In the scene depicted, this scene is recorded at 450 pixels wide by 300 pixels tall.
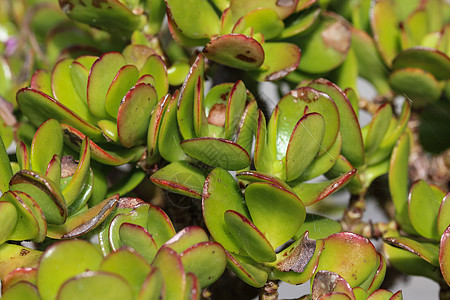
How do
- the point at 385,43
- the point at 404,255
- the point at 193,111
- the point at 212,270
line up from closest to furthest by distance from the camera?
the point at 212,270
the point at 193,111
the point at 404,255
the point at 385,43

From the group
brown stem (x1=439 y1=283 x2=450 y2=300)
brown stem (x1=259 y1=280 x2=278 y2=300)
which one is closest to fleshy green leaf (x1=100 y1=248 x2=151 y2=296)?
brown stem (x1=259 y1=280 x2=278 y2=300)

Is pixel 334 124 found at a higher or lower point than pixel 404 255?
higher

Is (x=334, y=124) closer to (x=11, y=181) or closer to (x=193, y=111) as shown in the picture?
(x=193, y=111)

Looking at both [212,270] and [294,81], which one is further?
[294,81]

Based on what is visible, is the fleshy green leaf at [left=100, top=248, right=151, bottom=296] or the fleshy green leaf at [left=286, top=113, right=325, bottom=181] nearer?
the fleshy green leaf at [left=100, top=248, right=151, bottom=296]

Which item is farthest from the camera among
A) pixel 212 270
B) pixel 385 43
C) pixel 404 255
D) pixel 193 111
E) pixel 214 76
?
pixel 385 43

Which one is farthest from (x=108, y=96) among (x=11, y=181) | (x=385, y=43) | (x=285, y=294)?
(x=385, y=43)

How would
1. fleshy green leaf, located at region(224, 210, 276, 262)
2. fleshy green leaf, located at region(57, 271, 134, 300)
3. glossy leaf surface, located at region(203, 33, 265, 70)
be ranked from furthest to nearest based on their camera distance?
glossy leaf surface, located at region(203, 33, 265, 70) < fleshy green leaf, located at region(224, 210, 276, 262) < fleshy green leaf, located at region(57, 271, 134, 300)

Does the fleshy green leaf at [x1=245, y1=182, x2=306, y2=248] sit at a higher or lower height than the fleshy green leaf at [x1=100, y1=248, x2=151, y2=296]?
lower

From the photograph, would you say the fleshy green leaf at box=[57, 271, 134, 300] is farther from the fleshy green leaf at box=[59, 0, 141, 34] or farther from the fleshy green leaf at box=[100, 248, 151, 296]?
the fleshy green leaf at box=[59, 0, 141, 34]
